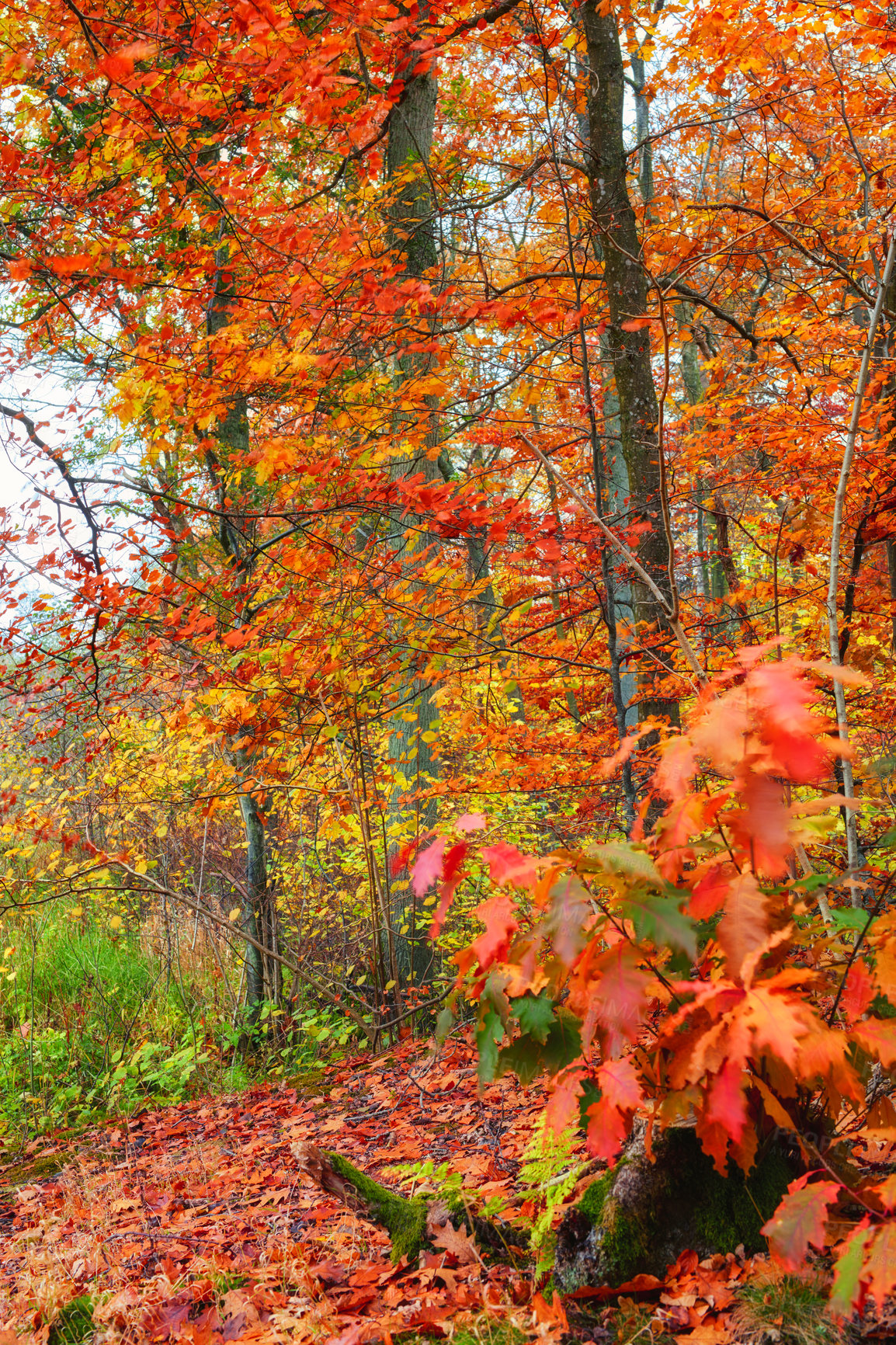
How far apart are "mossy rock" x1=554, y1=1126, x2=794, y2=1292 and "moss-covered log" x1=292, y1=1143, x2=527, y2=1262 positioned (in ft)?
0.90

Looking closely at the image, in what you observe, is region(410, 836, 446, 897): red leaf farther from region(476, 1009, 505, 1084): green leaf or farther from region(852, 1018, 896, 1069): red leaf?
region(852, 1018, 896, 1069): red leaf

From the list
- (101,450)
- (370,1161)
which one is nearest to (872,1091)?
(370,1161)

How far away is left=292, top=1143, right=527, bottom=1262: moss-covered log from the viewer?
2229mm

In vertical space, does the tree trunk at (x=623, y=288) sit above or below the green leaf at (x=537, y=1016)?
above

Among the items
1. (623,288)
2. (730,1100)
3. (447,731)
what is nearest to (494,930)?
(730,1100)

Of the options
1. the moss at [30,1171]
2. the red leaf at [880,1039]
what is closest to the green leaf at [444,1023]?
the red leaf at [880,1039]

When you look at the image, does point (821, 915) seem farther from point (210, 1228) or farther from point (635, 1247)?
point (210, 1228)

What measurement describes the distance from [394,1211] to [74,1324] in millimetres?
947

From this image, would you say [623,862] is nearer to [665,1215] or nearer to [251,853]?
[665,1215]

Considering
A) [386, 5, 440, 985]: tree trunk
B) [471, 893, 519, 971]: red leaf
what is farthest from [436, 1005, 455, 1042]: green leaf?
[386, 5, 440, 985]: tree trunk

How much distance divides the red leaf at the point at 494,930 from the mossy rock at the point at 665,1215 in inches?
31.1

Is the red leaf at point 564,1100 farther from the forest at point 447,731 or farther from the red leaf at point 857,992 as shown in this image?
the red leaf at point 857,992

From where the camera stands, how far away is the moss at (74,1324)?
7.60ft

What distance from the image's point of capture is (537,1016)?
1.63 meters
